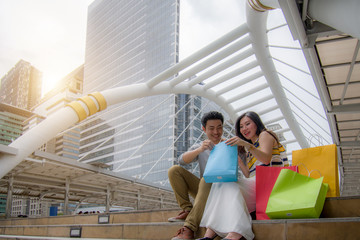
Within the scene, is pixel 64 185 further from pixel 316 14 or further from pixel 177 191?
pixel 316 14

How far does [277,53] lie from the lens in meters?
9.83

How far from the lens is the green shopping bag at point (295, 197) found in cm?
243

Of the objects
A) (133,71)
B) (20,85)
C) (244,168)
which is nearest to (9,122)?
(133,71)

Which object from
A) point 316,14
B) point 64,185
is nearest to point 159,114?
point 64,185

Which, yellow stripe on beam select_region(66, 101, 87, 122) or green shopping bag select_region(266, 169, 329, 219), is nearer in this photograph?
green shopping bag select_region(266, 169, 329, 219)

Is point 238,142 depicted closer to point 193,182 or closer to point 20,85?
point 193,182

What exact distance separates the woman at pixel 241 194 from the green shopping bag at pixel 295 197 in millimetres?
241

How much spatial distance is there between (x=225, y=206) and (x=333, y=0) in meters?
2.05

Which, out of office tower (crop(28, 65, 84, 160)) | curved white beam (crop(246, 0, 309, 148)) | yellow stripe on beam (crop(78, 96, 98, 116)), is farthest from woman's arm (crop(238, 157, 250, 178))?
office tower (crop(28, 65, 84, 160))

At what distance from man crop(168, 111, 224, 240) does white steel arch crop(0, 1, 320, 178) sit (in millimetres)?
5170

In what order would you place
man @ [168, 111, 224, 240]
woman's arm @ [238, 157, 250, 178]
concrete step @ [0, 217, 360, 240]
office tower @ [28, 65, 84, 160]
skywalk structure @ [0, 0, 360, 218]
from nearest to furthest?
1. concrete step @ [0, 217, 360, 240]
2. man @ [168, 111, 224, 240]
3. woman's arm @ [238, 157, 250, 178]
4. skywalk structure @ [0, 0, 360, 218]
5. office tower @ [28, 65, 84, 160]

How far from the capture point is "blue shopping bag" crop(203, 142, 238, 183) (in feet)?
8.81

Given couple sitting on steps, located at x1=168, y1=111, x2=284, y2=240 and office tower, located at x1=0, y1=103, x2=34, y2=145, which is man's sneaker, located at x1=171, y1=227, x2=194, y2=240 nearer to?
couple sitting on steps, located at x1=168, y1=111, x2=284, y2=240

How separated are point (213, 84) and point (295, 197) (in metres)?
9.27
